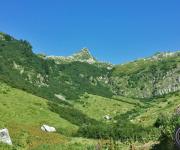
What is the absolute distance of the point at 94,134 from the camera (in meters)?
79.6

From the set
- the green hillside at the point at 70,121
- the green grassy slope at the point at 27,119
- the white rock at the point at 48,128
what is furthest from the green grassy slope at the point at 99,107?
the white rock at the point at 48,128

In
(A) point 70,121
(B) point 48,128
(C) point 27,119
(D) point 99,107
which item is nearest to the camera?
(B) point 48,128

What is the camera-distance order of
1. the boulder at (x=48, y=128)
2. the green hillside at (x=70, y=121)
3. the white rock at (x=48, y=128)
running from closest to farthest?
the green hillside at (x=70, y=121) < the boulder at (x=48, y=128) < the white rock at (x=48, y=128)

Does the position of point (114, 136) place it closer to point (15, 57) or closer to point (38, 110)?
point (38, 110)

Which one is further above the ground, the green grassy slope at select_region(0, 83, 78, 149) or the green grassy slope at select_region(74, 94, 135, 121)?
the green grassy slope at select_region(74, 94, 135, 121)

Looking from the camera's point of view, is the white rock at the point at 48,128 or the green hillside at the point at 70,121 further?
the white rock at the point at 48,128

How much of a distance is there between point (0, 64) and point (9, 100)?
58304mm

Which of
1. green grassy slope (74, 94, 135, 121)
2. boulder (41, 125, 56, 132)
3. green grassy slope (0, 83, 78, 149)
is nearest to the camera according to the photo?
green grassy slope (0, 83, 78, 149)

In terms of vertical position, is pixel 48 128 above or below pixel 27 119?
below

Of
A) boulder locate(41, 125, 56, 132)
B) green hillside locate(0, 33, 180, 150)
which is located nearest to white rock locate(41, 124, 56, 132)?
boulder locate(41, 125, 56, 132)

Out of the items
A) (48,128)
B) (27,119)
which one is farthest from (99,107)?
(48,128)

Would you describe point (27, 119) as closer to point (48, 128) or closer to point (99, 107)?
point (48, 128)

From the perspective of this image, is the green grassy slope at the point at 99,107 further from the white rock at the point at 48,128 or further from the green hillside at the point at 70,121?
the white rock at the point at 48,128

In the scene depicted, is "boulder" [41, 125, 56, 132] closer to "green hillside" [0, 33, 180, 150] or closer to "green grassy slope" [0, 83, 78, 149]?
"green hillside" [0, 33, 180, 150]
